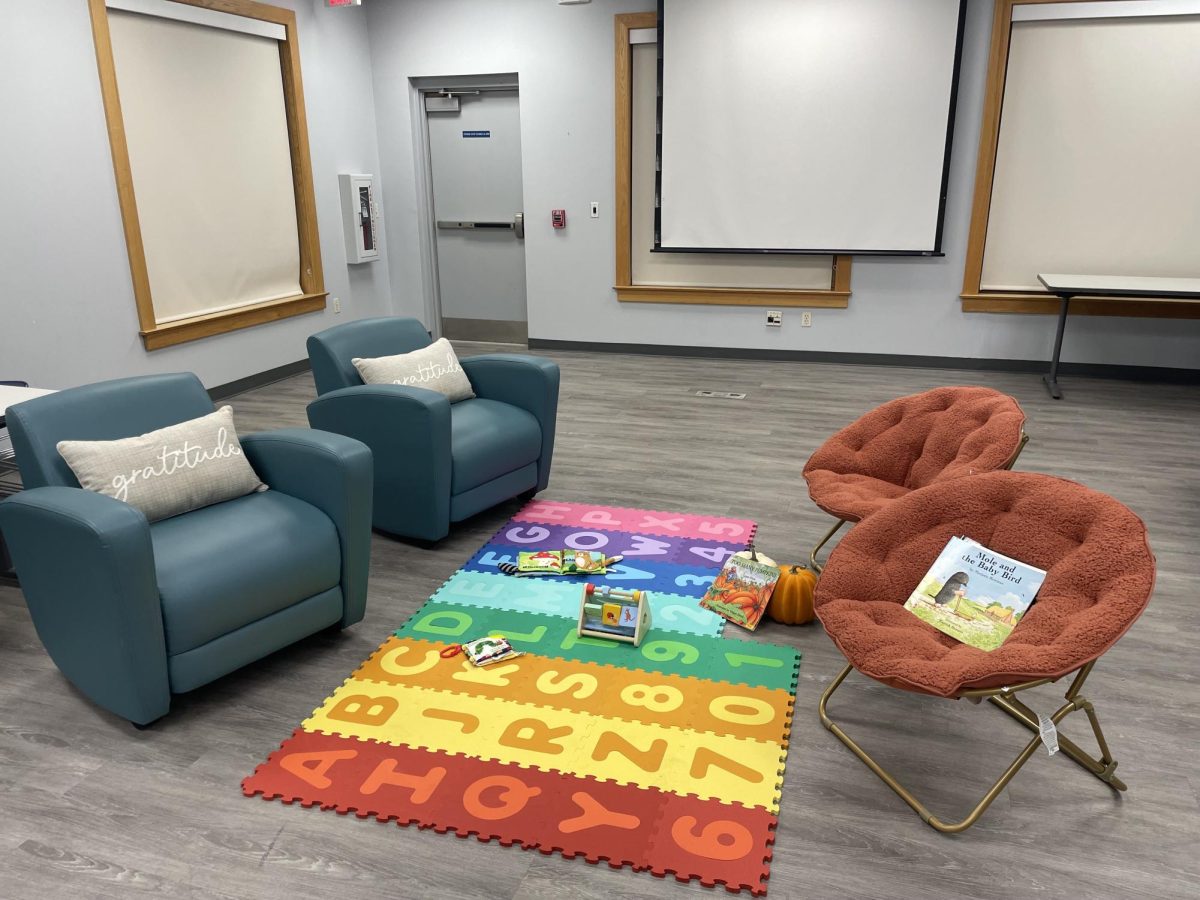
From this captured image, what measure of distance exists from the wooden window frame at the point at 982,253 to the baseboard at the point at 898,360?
36cm

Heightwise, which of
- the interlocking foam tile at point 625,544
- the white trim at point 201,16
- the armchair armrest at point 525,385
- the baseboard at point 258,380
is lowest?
the interlocking foam tile at point 625,544

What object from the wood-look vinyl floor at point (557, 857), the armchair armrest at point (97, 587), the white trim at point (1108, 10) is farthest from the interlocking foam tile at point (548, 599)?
the white trim at point (1108, 10)

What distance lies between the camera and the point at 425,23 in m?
6.71

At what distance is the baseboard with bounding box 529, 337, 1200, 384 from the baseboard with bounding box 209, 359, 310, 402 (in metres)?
1.87

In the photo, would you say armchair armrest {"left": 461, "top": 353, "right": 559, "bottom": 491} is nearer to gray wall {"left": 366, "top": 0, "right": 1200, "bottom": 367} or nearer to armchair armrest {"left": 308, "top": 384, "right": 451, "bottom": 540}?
armchair armrest {"left": 308, "top": 384, "right": 451, "bottom": 540}

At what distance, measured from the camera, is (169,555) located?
231 cm

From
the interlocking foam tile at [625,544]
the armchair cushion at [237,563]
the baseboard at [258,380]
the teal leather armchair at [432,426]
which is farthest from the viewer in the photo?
the baseboard at [258,380]

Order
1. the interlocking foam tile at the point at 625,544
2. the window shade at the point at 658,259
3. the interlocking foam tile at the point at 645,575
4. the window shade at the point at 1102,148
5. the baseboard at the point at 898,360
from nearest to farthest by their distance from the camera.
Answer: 1. the interlocking foam tile at the point at 645,575
2. the interlocking foam tile at the point at 625,544
3. the window shade at the point at 1102,148
4. the baseboard at the point at 898,360
5. the window shade at the point at 658,259

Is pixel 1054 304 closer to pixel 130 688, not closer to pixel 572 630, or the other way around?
pixel 572 630

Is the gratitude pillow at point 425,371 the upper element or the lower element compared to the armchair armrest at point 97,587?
upper

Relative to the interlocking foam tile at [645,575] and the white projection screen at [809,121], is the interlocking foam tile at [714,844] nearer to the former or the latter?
the interlocking foam tile at [645,575]

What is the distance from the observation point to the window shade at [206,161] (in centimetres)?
503

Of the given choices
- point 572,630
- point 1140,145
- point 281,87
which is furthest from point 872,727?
point 281,87

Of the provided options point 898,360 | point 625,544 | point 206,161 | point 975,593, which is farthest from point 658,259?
point 975,593
